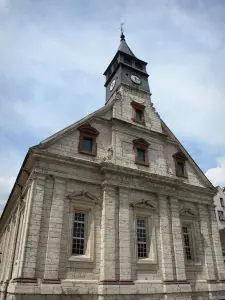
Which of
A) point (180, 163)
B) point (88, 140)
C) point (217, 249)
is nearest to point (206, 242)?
point (217, 249)

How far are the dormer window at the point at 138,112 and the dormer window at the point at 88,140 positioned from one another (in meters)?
4.32

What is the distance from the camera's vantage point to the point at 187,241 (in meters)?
18.1

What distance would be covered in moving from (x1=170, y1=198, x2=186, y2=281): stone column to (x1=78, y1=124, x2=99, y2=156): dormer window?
664cm

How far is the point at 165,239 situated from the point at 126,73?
14497 millimetres

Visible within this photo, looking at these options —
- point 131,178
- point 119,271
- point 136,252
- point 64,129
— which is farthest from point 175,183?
point 64,129

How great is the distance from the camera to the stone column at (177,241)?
15656 mm

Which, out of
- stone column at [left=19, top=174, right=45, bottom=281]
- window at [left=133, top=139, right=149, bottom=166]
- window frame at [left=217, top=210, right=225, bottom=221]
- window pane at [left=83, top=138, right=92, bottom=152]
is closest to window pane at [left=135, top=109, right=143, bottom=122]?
window at [left=133, top=139, right=149, bottom=166]

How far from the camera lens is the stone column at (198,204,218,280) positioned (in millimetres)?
17236

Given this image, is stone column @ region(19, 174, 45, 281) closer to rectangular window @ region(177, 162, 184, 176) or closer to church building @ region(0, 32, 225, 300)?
church building @ region(0, 32, 225, 300)

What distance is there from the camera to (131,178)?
16641mm

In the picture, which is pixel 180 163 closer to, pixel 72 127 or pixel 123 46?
pixel 72 127

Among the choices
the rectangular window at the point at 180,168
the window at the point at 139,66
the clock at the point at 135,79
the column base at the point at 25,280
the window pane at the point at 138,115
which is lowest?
the column base at the point at 25,280

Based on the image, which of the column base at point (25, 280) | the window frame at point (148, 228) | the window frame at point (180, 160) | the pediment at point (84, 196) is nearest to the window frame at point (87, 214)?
the pediment at point (84, 196)

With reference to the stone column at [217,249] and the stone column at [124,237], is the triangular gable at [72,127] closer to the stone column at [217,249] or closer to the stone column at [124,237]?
the stone column at [124,237]
